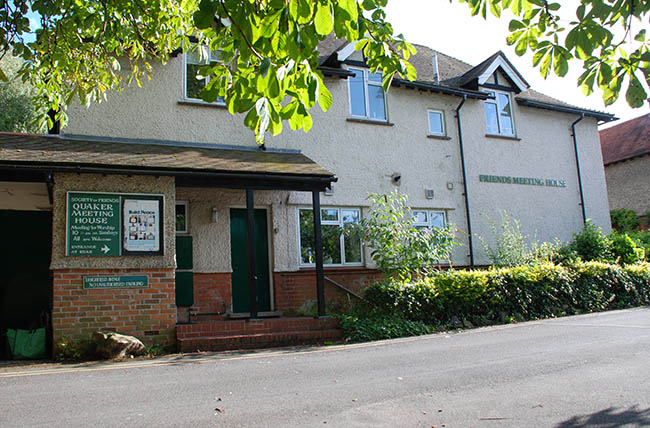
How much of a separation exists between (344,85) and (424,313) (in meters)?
6.20

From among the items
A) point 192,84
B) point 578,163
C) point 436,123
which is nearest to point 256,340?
point 192,84

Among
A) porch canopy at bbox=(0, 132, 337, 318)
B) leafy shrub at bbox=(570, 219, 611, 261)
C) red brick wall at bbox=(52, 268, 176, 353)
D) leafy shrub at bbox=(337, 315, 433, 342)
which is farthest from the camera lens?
leafy shrub at bbox=(570, 219, 611, 261)

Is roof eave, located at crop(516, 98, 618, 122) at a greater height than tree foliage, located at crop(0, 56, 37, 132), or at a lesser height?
lesser

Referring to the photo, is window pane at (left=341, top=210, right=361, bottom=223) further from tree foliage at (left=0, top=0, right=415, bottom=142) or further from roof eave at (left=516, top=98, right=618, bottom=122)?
tree foliage at (left=0, top=0, right=415, bottom=142)

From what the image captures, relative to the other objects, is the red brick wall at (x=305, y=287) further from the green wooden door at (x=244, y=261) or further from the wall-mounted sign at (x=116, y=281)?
the wall-mounted sign at (x=116, y=281)

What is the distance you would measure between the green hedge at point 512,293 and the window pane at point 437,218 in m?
2.59

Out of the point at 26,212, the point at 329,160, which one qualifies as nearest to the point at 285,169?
the point at 329,160

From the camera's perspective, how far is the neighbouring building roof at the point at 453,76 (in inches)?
561

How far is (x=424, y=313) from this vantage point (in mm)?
10633

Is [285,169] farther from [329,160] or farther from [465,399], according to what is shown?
[465,399]

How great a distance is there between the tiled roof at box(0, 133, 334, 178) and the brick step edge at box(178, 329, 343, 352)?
294cm

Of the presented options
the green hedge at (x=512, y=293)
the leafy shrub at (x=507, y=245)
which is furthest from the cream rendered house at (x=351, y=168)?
the green hedge at (x=512, y=293)

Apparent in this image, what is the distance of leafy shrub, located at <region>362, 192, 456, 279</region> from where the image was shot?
11508 millimetres

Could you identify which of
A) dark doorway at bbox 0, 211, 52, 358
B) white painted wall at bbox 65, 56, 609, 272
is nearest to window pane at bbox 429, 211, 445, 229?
white painted wall at bbox 65, 56, 609, 272
